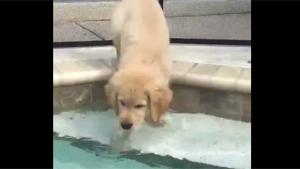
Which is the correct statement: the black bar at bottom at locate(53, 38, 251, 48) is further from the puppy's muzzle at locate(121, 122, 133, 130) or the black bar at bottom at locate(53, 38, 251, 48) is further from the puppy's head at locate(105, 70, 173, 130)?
the puppy's muzzle at locate(121, 122, 133, 130)

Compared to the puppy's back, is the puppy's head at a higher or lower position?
lower

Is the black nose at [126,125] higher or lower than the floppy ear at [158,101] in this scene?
lower

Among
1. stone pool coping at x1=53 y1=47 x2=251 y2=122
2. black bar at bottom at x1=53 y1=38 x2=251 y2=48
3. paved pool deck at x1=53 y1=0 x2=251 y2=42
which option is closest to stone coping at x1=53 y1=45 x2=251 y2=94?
stone pool coping at x1=53 y1=47 x2=251 y2=122

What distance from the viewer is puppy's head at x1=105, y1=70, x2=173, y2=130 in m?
3.84

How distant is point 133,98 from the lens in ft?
12.6

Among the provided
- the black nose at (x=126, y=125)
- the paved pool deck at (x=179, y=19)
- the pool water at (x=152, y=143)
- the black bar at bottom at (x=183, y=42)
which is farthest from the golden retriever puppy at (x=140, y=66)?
the paved pool deck at (x=179, y=19)

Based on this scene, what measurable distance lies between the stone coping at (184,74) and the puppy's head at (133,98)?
2.25 feet

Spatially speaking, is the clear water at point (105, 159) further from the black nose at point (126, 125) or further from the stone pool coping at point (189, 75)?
the stone pool coping at point (189, 75)

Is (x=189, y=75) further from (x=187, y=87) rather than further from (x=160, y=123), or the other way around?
(x=160, y=123)

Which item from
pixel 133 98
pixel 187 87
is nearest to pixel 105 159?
pixel 133 98

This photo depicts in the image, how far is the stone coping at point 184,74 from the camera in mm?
4512

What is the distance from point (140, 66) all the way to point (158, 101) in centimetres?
32
